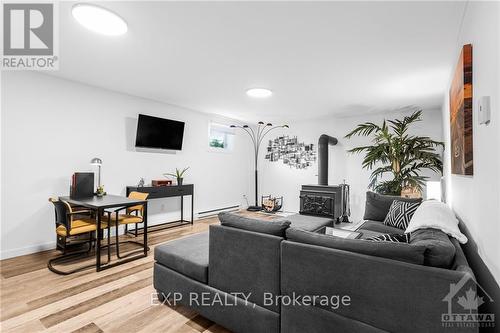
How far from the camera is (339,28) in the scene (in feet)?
7.46

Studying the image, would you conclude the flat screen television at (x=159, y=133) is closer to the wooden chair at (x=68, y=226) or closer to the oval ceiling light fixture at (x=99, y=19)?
the wooden chair at (x=68, y=226)

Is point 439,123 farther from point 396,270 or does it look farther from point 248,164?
point 396,270

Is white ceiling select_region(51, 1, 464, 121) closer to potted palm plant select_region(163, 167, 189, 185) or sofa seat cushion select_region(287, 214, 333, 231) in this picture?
potted palm plant select_region(163, 167, 189, 185)

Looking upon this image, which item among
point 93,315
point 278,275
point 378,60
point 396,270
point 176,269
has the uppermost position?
point 378,60

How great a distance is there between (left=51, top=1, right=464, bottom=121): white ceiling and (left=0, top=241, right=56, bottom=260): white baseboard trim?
242cm

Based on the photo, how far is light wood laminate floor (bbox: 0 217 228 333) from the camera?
1915 millimetres

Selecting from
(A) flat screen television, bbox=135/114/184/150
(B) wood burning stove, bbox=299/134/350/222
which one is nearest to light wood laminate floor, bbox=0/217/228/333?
(A) flat screen television, bbox=135/114/184/150

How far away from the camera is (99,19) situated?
2.15 metres

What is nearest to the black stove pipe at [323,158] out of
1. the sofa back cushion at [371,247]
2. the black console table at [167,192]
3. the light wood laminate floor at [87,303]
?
the black console table at [167,192]

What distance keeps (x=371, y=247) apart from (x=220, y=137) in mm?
5460

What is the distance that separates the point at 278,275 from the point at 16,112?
3900 millimetres

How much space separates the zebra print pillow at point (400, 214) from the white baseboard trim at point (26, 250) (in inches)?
185

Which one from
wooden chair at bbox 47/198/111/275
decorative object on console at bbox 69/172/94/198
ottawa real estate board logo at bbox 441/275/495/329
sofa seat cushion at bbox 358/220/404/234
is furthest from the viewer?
decorative object on console at bbox 69/172/94/198

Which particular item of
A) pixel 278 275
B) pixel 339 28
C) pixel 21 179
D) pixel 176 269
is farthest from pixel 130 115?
pixel 278 275
